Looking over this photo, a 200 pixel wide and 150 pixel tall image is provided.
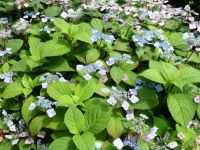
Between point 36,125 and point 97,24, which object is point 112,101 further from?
point 97,24

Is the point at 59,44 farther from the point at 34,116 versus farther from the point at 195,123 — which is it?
the point at 195,123

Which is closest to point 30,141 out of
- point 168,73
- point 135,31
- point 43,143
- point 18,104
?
point 43,143

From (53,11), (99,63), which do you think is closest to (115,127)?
(99,63)

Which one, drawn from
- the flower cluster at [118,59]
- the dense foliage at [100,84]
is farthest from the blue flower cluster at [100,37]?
the flower cluster at [118,59]

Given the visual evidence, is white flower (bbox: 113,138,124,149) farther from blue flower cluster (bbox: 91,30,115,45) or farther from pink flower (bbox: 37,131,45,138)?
blue flower cluster (bbox: 91,30,115,45)

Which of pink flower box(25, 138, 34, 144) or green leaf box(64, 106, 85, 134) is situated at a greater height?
green leaf box(64, 106, 85, 134)

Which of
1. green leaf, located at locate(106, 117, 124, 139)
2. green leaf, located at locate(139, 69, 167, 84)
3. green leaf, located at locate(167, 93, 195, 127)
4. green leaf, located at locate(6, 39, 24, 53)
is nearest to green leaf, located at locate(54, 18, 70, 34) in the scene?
green leaf, located at locate(6, 39, 24, 53)

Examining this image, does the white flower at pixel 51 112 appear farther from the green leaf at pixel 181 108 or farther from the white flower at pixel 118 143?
the green leaf at pixel 181 108

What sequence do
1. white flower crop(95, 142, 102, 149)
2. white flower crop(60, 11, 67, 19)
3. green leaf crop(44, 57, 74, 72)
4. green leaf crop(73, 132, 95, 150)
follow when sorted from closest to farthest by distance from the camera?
green leaf crop(73, 132, 95, 150)
white flower crop(95, 142, 102, 149)
green leaf crop(44, 57, 74, 72)
white flower crop(60, 11, 67, 19)

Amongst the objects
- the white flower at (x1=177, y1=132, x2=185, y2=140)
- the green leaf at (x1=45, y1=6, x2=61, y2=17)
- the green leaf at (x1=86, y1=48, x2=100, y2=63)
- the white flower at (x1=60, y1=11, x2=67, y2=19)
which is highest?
the white flower at (x1=60, y1=11, x2=67, y2=19)
